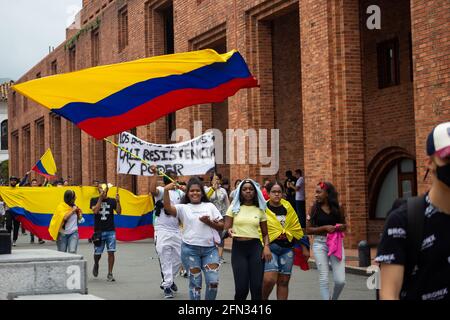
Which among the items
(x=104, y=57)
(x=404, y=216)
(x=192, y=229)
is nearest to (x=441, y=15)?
(x=192, y=229)

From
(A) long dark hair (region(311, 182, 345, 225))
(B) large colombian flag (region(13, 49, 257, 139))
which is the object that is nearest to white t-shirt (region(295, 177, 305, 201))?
(B) large colombian flag (region(13, 49, 257, 139))

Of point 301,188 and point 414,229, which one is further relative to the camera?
point 301,188

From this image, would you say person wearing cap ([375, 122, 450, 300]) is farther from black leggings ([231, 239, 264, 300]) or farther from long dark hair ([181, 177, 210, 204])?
long dark hair ([181, 177, 210, 204])

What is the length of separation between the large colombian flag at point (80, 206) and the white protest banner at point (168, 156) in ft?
11.2

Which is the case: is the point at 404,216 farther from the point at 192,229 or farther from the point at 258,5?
the point at 258,5

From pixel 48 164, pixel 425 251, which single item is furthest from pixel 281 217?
pixel 48 164

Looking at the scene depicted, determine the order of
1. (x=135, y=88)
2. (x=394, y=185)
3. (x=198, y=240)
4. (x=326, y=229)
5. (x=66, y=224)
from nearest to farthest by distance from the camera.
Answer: (x=198, y=240) < (x=326, y=229) < (x=135, y=88) < (x=66, y=224) < (x=394, y=185)

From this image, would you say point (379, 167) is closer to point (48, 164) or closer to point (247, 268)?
point (48, 164)

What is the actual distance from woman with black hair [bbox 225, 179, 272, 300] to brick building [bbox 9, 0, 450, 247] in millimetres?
5621

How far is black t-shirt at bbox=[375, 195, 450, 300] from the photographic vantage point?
363 centimetres

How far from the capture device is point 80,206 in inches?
890

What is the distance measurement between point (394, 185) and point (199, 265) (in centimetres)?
1307

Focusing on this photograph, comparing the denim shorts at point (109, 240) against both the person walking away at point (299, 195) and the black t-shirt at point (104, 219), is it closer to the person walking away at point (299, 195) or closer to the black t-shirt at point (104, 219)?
the black t-shirt at point (104, 219)

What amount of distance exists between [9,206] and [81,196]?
200cm
